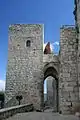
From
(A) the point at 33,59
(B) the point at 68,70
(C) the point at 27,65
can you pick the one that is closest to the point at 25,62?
(C) the point at 27,65

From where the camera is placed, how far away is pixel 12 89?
19.2m

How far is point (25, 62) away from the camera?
19500 millimetres

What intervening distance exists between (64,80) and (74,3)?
6.32m

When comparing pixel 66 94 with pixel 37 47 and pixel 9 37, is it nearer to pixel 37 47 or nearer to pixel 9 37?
pixel 37 47

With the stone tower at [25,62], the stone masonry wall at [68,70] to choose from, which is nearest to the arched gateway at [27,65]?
the stone tower at [25,62]

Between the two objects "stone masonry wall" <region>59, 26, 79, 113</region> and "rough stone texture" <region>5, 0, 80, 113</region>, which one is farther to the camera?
"rough stone texture" <region>5, 0, 80, 113</region>

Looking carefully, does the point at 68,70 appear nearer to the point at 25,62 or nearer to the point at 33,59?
the point at 33,59

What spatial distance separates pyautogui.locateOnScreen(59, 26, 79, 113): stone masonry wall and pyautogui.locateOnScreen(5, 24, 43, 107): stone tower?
11.2 ft

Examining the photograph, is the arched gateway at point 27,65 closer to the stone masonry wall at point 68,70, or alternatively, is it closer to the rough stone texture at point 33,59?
the rough stone texture at point 33,59

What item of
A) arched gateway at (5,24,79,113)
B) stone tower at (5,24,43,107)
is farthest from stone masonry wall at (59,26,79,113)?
stone tower at (5,24,43,107)

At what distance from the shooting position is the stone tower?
19047 mm

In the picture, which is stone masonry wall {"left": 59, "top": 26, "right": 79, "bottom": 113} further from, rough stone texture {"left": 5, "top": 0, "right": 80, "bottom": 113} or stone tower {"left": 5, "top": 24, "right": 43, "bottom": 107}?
stone tower {"left": 5, "top": 24, "right": 43, "bottom": 107}

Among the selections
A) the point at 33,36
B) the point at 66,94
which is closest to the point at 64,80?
the point at 66,94

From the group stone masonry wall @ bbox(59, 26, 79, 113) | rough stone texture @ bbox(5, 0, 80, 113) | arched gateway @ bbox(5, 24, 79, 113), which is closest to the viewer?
stone masonry wall @ bbox(59, 26, 79, 113)
